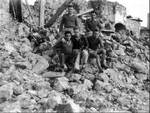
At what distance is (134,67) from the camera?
319 inches

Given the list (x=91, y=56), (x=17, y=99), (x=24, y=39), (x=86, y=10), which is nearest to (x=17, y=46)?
(x=24, y=39)

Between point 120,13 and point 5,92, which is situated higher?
point 120,13

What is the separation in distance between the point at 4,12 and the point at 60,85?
454 cm

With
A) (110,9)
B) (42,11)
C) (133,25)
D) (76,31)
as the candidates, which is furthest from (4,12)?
(133,25)

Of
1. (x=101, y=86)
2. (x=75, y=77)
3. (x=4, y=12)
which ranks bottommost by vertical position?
(x=101, y=86)

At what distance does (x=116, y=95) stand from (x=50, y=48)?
293 cm

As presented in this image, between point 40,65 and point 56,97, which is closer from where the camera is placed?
point 56,97

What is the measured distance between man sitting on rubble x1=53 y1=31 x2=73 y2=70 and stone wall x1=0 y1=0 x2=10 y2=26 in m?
2.84

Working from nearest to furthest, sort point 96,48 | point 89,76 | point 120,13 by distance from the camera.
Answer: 1. point 89,76
2. point 96,48
3. point 120,13

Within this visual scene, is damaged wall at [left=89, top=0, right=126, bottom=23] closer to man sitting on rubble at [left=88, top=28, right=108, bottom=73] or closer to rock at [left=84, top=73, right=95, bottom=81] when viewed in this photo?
man sitting on rubble at [left=88, top=28, right=108, bottom=73]

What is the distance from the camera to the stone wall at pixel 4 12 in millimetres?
8656

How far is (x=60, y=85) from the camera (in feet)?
18.4

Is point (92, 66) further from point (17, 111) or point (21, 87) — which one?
point (17, 111)

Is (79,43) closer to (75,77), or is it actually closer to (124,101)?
(75,77)
